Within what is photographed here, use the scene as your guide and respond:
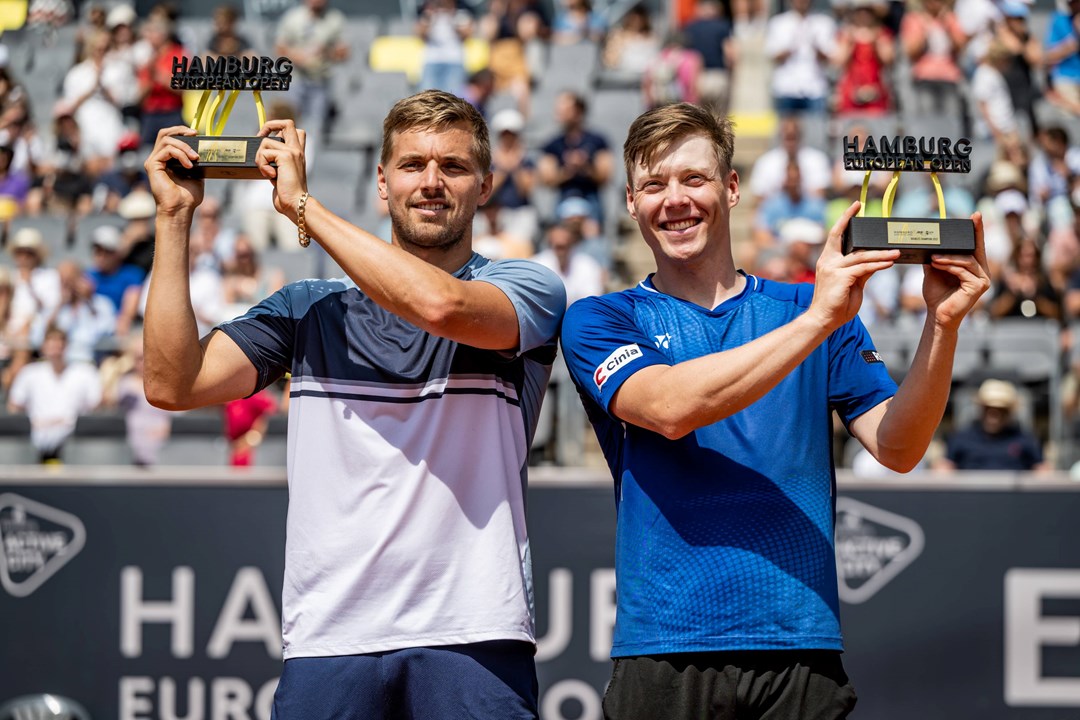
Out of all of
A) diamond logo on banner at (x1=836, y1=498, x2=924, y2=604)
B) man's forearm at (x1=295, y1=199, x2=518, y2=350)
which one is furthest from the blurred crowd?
man's forearm at (x1=295, y1=199, x2=518, y2=350)

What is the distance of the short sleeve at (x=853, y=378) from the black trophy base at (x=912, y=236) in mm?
324

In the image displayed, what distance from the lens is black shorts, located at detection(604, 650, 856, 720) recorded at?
9.71ft

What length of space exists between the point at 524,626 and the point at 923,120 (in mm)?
10129

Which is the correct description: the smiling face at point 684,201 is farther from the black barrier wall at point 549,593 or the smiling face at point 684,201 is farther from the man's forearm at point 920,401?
the black barrier wall at point 549,593

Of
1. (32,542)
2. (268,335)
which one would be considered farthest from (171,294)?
(32,542)

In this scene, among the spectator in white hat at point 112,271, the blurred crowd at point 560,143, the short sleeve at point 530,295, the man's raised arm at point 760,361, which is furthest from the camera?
the spectator in white hat at point 112,271

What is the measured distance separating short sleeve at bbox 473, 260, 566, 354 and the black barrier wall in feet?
10.1

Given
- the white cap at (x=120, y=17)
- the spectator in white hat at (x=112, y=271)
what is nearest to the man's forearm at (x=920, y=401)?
the spectator in white hat at (x=112, y=271)

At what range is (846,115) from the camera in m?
12.7

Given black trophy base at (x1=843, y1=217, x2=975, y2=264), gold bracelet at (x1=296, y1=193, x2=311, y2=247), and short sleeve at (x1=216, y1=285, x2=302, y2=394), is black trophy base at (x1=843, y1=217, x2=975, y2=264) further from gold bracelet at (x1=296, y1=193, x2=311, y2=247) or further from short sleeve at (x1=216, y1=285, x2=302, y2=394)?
short sleeve at (x1=216, y1=285, x2=302, y2=394)

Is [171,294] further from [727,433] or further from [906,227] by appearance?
[906,227]

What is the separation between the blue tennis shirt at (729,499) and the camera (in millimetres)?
3002

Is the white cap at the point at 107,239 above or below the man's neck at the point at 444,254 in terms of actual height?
above

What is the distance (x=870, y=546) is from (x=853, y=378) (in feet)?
11.1
